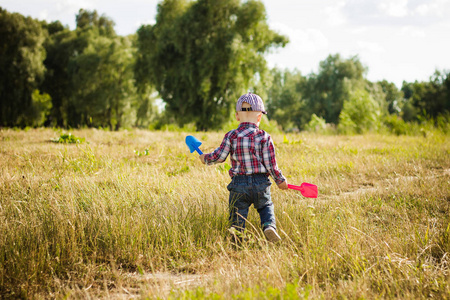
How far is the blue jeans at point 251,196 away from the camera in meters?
3.34

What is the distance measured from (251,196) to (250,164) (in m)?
0.34

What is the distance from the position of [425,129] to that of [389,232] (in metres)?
11.3

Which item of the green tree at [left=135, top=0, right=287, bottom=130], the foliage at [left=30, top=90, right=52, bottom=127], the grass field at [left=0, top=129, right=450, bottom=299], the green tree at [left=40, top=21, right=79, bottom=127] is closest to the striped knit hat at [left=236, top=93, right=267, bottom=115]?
the grass field at [left=0, top=129, right=450, bottom=299]

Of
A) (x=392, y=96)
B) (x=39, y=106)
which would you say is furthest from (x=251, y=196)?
(x=392, y=96)

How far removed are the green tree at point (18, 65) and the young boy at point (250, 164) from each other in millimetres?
32601

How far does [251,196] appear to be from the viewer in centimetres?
336

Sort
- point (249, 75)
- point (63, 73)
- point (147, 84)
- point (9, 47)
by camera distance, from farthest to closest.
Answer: point (63, 73) < point (9, 47) < point (147, 84) < point (249, 75)

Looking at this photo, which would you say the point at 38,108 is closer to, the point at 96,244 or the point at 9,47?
the point at 9,47

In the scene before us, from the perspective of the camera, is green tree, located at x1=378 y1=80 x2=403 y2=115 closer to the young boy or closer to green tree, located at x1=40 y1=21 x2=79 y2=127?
green tree, located at x1=40 y1=21 x2=79 y2=127

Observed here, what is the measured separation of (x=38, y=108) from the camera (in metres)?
31.3

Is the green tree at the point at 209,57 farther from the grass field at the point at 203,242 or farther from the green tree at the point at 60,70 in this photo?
the grass field at the point at 203,242

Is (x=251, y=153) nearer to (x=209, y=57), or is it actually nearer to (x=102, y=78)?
(x=209, y=57)

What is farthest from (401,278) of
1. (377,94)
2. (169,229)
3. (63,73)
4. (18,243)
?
(377,94)

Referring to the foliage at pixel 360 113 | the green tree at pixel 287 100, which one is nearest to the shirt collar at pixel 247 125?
the foliage at pixel 360 113
